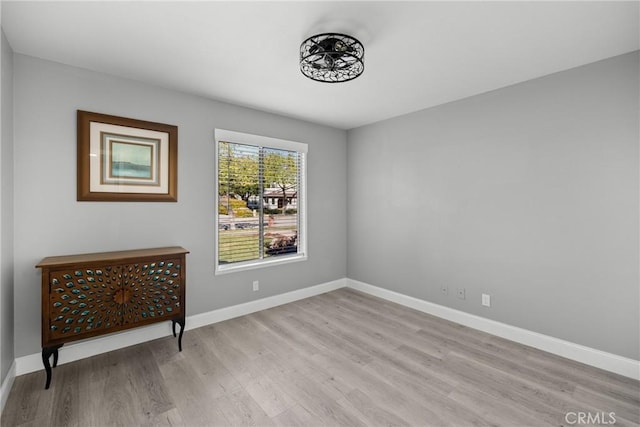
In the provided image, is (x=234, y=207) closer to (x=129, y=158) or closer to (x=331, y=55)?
(x=129, y=158)

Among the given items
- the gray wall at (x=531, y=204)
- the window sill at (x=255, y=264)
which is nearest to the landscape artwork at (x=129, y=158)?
the window sill at (x=255, y=264)

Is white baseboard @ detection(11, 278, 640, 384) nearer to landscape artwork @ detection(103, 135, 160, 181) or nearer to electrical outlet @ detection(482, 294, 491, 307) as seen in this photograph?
electrical outlet @ detection(482, 294, 491, 307)

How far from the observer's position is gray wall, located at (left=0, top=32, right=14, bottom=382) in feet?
6.28

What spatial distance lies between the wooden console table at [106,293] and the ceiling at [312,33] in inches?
61.5

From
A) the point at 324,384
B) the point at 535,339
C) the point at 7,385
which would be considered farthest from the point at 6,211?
the point at 535,339

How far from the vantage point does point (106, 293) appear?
2230 millimetres

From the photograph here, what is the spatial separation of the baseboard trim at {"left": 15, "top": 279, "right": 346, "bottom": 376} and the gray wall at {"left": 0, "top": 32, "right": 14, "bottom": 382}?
0.16 m

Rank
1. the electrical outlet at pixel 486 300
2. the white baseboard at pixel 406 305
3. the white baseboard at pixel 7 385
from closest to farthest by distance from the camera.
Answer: the white baseboard at pixel 7 385, the white baseboard at pixel 406 305, the electrical outlet at pixel 486 300

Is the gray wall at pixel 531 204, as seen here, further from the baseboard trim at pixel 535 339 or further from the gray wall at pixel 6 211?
the gray wall at pixel 6 211

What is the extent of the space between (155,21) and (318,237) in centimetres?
302

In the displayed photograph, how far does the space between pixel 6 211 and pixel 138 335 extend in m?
1.43

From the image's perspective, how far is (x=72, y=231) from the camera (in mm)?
2410

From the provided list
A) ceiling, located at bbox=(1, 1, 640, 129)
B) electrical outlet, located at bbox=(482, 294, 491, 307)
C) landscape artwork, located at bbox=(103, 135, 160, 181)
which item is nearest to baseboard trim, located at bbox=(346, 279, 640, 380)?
electrical outlet, located at bbox=(482, 294, 491, 307)

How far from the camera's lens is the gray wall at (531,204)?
2252 mm
